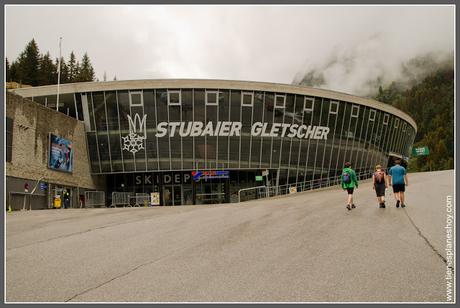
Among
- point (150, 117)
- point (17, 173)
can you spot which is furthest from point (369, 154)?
point (17, 173)

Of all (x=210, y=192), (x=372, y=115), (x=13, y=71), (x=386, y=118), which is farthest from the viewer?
(x=13, y=71)

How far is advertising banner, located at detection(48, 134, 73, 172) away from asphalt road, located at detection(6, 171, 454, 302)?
22.9 metres

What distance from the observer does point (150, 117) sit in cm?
3847

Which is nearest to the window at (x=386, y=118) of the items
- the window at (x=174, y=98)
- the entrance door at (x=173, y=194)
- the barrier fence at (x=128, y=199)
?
the window at (x=174, y=98)

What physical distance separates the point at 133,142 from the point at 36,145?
939 cm

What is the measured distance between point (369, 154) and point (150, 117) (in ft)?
78.3

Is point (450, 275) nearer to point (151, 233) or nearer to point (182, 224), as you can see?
point (151, 233)

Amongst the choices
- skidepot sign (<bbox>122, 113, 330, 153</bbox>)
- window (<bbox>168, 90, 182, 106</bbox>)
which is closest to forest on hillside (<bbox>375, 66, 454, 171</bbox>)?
skidepot sign (<bbox>122, 113, 330, 153</bbox>)

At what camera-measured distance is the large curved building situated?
1518 inches

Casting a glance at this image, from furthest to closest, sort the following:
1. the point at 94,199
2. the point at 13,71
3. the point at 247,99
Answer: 1. the point at 13,71
2. the point at 247,99
3. the point at 94,199

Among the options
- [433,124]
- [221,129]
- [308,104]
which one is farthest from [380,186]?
[433,124]

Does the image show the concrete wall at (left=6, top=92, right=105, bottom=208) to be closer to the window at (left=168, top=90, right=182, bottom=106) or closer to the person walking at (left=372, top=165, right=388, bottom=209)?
the window at (left=168, top=90, right=182, bottom=106)

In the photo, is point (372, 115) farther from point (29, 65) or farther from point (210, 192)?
point (29, 65)

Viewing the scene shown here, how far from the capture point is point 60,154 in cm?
3472
